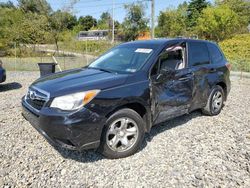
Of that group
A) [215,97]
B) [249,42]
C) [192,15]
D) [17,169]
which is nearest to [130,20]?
[192,15]

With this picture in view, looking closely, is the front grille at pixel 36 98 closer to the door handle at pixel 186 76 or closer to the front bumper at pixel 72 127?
the front bumper at pixel 72 127

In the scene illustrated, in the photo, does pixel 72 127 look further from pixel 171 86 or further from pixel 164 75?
pixel 171 86

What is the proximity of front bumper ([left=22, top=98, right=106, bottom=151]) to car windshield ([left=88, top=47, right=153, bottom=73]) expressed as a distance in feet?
3.62

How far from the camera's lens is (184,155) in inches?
150

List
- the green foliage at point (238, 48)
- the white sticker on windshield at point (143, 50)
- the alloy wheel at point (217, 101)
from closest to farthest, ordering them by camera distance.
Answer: the white sticker on windshield at point (143, 50), the alloy wheel at point (217, 101), the green foliage at point (238, 48)

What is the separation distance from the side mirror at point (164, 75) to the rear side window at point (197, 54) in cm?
74

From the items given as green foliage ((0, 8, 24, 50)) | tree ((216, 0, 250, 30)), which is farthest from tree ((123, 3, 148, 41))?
green foliage ((0, 8, 24, 50))

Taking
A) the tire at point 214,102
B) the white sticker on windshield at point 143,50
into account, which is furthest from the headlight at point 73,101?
the tire at point 214,102

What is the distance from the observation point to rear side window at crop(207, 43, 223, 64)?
550cm

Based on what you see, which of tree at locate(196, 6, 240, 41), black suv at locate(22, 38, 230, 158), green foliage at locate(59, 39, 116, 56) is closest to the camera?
black suv at locate(22, 38, 230, 158)

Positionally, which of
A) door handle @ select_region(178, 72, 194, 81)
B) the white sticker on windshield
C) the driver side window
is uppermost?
the white sticker on windshield

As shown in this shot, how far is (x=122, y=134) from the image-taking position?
12.0 feet

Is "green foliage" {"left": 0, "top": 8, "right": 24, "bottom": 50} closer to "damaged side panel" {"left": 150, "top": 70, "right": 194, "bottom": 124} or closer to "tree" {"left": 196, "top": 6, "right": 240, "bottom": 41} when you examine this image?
"tree" {"left": 196, "top": 6, "right": 240, "bottom": 41}

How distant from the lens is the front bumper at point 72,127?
3166mm
